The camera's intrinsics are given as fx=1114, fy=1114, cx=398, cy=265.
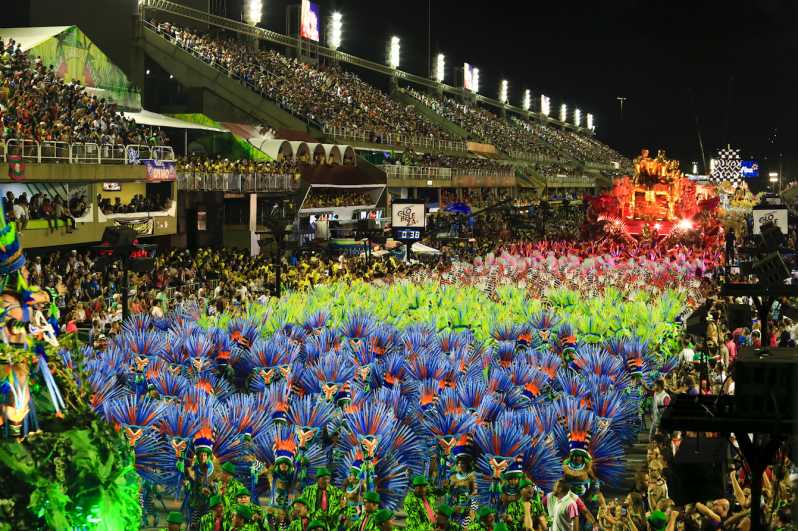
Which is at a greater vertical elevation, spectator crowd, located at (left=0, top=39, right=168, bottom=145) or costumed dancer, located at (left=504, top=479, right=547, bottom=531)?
spectator crowd, located at (left=0, top=39, right=168, bottom=145)

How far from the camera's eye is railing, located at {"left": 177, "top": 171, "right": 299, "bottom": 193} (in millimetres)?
43156

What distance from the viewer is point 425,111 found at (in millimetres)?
107062

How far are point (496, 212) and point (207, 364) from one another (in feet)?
197

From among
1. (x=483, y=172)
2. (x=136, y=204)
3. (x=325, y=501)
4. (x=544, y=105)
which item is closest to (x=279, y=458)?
(x=325, y=501)

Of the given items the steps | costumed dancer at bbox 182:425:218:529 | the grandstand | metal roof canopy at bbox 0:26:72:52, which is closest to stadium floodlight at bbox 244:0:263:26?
the grandstand

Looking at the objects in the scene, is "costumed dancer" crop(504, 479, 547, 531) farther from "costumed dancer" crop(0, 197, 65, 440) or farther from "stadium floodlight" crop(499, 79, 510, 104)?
"stadium floodlight" crop(499, 79, 510, 104)

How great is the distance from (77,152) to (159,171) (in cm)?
560

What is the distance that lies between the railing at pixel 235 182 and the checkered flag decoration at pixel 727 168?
3900 inches

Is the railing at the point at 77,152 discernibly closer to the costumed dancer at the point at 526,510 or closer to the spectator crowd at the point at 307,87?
the costumed dancer at the point at 526,510

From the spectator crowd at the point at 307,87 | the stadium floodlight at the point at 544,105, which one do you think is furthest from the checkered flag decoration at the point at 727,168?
the spectator crowd at the point at 307,87

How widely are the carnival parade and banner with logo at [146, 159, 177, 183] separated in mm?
119

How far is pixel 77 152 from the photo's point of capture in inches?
1328

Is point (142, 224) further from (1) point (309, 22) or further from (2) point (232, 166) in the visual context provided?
(1) point (309, 22)

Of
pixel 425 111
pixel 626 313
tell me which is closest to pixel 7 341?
pixel 626 313
